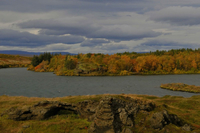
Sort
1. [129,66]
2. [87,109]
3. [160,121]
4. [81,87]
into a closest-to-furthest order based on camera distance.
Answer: [160,121], [87,109], [81,87], [129,66]

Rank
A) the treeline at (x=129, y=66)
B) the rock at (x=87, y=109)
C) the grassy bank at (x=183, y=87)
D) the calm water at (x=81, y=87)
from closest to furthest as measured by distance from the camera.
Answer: the rock at (x=87, y=109) → the calm water at (x=81, y=87) → the grassy bank at (x=183, y=87) → the treeline at (x=129, y=66)

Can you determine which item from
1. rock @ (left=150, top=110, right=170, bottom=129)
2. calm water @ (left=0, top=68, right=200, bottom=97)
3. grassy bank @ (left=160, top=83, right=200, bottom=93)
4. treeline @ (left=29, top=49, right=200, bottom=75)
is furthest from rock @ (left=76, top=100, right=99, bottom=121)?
treeline @ (left=29, top=49, right=200, bottom=75)

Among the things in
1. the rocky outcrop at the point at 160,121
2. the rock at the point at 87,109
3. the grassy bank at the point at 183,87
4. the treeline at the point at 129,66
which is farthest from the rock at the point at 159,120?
the treeline at the point at 129,66

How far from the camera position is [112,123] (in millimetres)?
20703

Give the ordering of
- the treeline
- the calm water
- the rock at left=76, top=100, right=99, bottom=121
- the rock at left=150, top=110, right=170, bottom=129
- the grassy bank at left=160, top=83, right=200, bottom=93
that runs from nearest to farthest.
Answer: the rock at left=150, top=110, right=170, bottom=129 < the rock at left=76, top=100, right=99, bottom=121 < the calm water < the grassy bank at left=160, top=83, right=200, bottom=93 < the treeline

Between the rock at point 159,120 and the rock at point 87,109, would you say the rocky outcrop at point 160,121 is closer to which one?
the rock at point 159,120

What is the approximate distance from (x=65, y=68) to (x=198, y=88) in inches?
3858

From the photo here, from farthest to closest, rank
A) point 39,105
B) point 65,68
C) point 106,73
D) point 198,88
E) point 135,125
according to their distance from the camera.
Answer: point 65,68 < point 106,73 < point 198,88 < point 39,105 < point 135,125

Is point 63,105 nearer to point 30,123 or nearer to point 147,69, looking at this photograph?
point 30,123

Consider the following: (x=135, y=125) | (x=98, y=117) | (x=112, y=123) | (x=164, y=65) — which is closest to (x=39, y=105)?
(x=98, y=117)

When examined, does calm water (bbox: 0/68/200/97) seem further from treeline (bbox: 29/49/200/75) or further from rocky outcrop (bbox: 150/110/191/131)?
rocky outcrop (bbox: 150/110/191/131)

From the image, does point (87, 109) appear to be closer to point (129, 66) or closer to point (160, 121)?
point (160, 121)

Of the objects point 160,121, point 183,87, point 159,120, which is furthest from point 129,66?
point 160,121

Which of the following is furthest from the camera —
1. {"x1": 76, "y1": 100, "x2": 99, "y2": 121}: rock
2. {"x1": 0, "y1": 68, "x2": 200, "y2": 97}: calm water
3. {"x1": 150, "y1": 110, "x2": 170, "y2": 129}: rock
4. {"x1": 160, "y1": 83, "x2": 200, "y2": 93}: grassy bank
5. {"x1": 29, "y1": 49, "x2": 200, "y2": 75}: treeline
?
{"x1": 29, "y1": 49, "x2": 200, "y2": 75}: treeline
